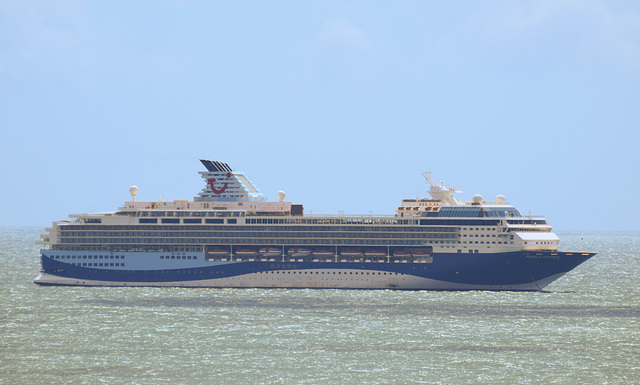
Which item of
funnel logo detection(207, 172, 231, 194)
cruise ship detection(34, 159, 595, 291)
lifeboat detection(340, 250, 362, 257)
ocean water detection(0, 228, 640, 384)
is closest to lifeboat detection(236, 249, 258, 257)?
cruise ship detection(34, 159, 595, 291)

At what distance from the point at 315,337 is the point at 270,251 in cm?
2579

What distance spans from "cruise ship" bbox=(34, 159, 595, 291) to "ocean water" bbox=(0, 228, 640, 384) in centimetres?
197

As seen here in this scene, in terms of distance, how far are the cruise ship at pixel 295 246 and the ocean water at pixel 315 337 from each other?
1966mm

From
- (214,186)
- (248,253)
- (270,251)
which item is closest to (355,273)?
(270,251)

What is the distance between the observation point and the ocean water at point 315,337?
46344mm

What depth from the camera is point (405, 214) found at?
263ft

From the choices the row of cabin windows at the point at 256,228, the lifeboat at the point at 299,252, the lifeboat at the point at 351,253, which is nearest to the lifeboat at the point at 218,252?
the row of cabin windows at the point at 256,228

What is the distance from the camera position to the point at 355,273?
78062mm

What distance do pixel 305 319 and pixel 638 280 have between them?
1838 inches

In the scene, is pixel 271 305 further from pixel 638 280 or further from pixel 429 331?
pixel 638 280

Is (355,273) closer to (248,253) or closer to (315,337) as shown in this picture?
(248,253)

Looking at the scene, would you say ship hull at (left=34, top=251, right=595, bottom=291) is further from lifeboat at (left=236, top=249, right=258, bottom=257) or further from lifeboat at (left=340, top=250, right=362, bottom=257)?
lifeboat at (left=236, top=249, right=258, bottom=257)

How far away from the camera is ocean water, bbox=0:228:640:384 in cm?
4634

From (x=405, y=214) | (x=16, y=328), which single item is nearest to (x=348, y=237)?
(x=405, y=214)
